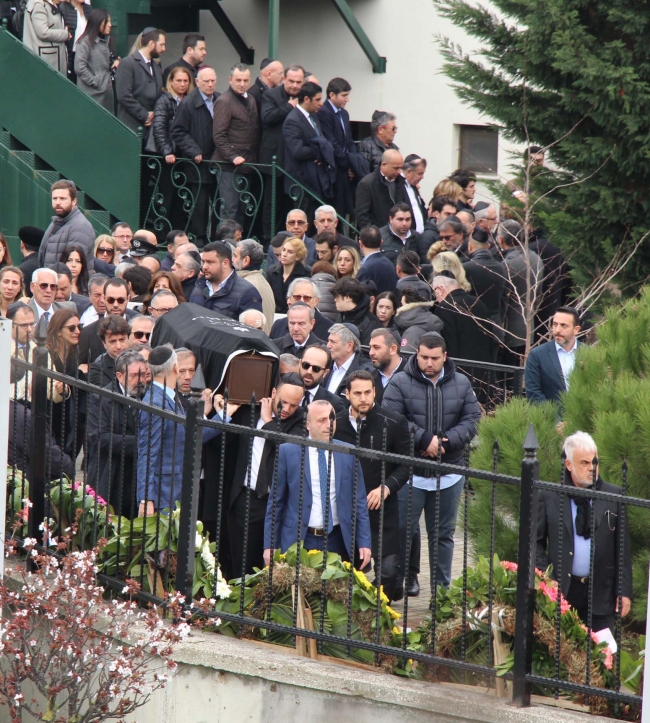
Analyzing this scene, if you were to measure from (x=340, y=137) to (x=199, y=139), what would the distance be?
5.64 feet

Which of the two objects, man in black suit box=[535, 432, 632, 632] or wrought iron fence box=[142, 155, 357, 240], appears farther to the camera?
wrought iron fence box=[142, 155, 357, 240]

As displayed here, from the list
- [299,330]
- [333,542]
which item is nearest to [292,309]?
[299,330]

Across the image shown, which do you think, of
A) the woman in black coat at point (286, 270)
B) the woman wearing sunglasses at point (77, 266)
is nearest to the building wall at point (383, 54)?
the woman in black coat at point (286, 270)

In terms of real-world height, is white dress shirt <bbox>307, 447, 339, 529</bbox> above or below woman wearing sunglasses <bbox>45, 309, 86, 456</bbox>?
below

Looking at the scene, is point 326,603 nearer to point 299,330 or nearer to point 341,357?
point 341,357

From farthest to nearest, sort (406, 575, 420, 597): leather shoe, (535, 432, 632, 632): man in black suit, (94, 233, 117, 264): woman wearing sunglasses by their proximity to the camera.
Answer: (94, 233, 117, 264): woman wearing sunglasses, (406, 575, 420, 597): leather shoe, (535, 432, 632, 632): man in black suit

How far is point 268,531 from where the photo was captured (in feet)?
23.3

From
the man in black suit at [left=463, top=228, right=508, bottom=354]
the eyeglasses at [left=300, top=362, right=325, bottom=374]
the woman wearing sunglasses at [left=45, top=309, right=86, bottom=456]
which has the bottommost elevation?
the woman wearing sunglasses at [left=45, top=309, right=86, bottom=456]

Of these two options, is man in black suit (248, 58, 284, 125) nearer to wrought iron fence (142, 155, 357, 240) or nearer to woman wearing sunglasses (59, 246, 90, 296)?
wrought iron fence (142, 155, 357, 240)

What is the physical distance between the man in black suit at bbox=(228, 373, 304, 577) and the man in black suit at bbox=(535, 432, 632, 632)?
162cm

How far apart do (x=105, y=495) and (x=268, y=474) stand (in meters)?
0.94

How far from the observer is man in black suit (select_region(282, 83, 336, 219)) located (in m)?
14.6

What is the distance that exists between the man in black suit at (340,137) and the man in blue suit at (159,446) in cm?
823

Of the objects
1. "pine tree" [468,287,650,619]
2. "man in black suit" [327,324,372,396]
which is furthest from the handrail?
"pine tree" [468,287,650,619]
